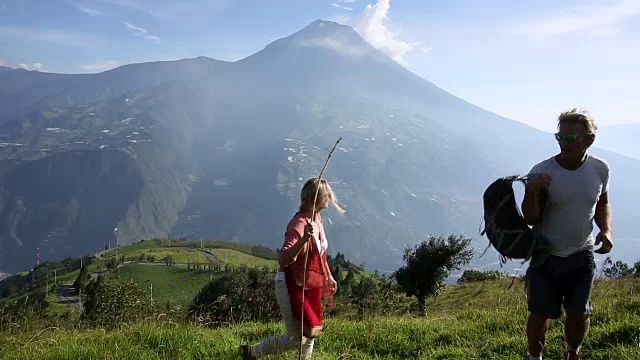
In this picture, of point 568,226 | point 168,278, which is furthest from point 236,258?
point 568,226

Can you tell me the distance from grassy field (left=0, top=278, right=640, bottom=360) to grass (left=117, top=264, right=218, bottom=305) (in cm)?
9635

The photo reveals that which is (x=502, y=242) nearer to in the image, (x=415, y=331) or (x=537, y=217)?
(x=537, y=217)

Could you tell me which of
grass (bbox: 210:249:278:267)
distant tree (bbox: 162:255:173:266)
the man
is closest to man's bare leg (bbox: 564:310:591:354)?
A: the man

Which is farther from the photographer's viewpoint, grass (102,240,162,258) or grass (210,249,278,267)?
grass (102,240,162,258)

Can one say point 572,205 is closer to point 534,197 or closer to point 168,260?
point 534,197

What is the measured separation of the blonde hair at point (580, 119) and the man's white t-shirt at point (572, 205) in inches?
11.4

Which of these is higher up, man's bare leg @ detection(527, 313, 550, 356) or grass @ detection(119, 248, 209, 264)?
man's bare leg @ detection(527, 313, 550, 356)

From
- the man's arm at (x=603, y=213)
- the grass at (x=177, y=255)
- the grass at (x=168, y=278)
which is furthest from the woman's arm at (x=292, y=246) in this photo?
the grass at (x=177, y=255)

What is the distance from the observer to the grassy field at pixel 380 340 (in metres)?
4.49

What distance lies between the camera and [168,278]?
109938mm

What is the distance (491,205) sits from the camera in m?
4.32

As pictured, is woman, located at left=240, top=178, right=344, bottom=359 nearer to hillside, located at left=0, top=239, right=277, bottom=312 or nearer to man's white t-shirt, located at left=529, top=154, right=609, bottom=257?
man's white t-shirt, located at left=529, top=154, right=609, bottom=257

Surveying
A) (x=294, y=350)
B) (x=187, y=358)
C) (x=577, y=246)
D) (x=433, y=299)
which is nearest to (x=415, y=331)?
(x=294, y=350)

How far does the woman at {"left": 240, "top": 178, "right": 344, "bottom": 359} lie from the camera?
439cm
